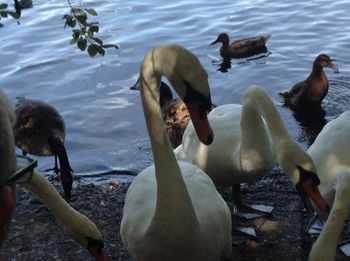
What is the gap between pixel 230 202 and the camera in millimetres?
5973

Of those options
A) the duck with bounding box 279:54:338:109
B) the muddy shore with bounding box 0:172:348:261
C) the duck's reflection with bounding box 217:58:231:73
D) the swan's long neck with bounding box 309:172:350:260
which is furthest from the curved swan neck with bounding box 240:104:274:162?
the duck's reflection with bounding box 217:58:231:73

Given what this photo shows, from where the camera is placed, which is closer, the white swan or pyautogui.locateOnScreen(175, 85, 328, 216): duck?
the white swan

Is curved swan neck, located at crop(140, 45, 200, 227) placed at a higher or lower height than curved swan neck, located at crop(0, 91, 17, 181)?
lower

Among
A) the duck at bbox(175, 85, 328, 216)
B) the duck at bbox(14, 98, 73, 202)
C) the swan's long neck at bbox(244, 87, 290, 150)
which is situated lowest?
the duck at bbox(14, 98, 73, 202)

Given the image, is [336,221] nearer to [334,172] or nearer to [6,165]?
[334,172]

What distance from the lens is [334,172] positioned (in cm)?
468

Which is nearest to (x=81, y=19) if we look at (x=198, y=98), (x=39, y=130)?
(x=198, y=98)

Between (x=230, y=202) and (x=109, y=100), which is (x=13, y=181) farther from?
(x=109, y=100)

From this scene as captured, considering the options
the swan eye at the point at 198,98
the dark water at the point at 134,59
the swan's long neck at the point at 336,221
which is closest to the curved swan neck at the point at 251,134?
the swan's long neck at the point at 336,221

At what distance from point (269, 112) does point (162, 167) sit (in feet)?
4.71

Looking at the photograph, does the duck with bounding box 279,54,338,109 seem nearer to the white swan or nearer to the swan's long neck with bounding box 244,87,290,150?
the white swan

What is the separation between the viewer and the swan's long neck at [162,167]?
3.66m

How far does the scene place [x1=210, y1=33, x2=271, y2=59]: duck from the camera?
394 inches

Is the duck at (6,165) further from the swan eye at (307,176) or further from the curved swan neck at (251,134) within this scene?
the curved swan neck at (251,134)
